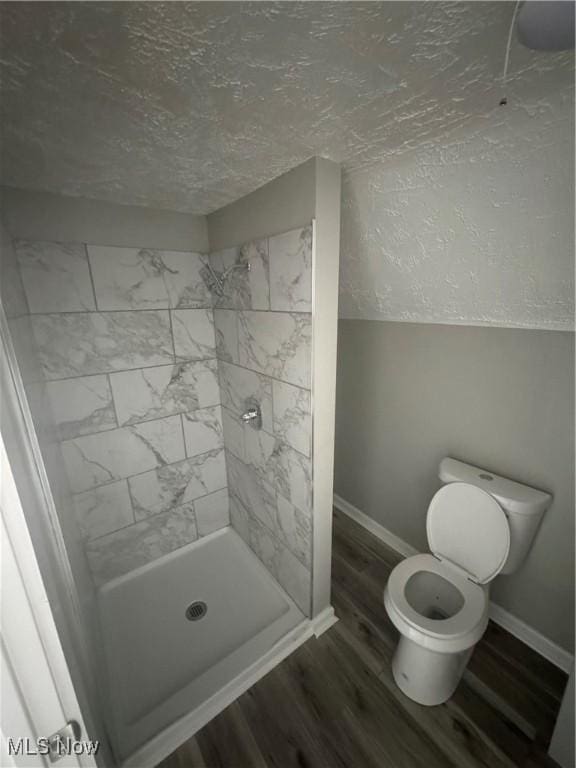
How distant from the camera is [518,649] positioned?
1.53 meters

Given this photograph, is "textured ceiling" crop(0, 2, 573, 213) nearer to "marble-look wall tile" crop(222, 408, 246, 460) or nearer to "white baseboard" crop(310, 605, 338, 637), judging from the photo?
"marble-look wall tile" crop(222, 408, 246, 460)

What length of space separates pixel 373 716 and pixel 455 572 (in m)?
0.69

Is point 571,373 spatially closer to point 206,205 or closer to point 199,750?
point 206,205

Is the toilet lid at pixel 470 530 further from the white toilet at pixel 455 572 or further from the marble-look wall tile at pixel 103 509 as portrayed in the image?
the marble-look wall tile at pixel 103 509

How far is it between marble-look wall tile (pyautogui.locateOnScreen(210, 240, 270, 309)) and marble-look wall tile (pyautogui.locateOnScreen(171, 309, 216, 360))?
6.0 inches

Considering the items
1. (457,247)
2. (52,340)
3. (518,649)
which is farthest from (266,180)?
(518,649)

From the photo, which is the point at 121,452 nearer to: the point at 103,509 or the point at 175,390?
the point at 103,509

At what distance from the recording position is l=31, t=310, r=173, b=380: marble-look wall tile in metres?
1.49

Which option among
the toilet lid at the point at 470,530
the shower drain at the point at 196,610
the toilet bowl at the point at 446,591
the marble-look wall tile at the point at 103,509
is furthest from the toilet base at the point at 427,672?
the marble-look wall tile at the point at 103,509

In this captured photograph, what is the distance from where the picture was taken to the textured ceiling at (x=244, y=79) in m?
0.55

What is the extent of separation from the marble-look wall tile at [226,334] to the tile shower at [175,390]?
0.04 feet

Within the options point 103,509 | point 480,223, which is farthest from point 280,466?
point 480,223

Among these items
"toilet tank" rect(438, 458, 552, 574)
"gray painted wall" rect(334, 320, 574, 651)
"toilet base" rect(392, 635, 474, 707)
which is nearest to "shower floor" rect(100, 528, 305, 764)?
"toilet base" rect(392, 635, 474, 707)

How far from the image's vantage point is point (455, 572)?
4.79 feet
